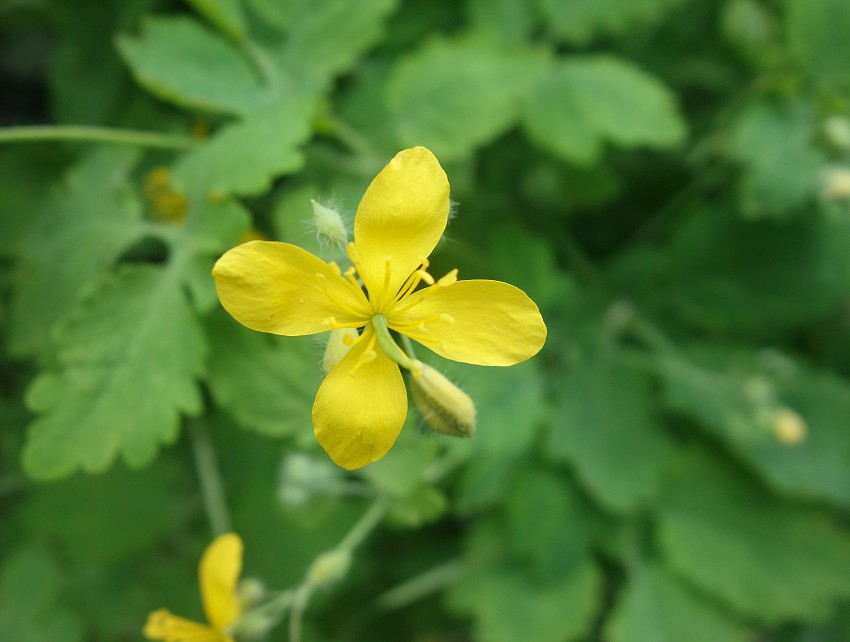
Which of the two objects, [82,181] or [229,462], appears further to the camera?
[229,462]

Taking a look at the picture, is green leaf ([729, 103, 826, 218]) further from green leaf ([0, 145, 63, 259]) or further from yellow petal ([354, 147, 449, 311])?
green leaf ([0, 145, 63, 259])

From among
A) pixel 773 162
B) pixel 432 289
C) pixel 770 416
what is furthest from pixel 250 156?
pixel 770 416

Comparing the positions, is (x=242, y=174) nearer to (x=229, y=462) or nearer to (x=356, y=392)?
(x=356, y=392)

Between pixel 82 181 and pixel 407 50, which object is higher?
pixel 407 50

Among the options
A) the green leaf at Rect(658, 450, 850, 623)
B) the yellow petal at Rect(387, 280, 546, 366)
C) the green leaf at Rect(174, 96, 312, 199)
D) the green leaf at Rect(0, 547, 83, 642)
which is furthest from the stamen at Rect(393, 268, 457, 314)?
the green leaf at Rect(658, 450, 850, 623)

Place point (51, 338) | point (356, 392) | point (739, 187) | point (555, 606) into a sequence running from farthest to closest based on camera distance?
point (739, 187) → point (555, 606) → point (51, 338) → point (356, 392)

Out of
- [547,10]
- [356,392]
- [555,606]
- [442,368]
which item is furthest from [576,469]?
[547,10]

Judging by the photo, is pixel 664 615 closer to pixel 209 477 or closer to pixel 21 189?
pixel 209 477

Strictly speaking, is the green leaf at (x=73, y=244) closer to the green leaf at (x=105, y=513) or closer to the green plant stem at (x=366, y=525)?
the green leaf at (x=105, y=513)
